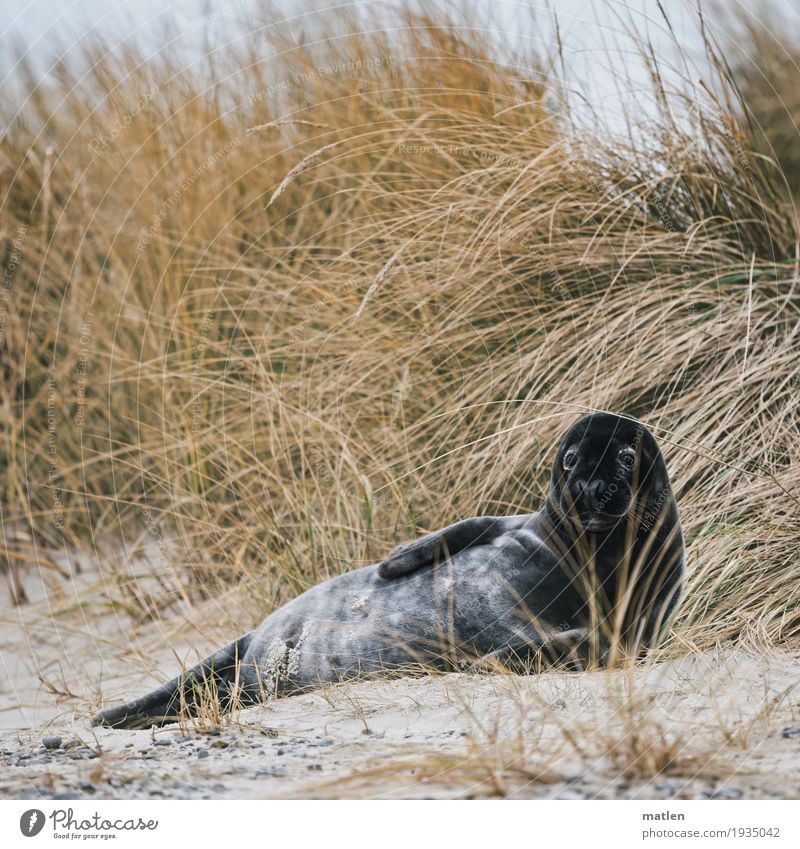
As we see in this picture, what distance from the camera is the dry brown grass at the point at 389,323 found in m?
3.96

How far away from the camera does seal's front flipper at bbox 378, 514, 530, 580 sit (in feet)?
10.7

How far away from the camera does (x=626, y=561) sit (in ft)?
10.2

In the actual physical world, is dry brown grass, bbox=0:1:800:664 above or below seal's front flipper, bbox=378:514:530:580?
above

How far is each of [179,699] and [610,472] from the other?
1588 millimetres

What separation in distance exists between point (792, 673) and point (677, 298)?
5.21 feet

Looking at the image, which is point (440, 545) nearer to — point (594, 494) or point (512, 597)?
point (512, 597)

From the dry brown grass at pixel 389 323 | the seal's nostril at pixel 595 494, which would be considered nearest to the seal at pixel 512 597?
the seal's nostril at pixel 595 494

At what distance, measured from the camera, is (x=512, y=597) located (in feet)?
10.4

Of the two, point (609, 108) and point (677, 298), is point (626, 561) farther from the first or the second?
point (609, 108)

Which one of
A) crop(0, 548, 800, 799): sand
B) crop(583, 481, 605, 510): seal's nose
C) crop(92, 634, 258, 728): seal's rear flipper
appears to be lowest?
crop(0, 548, 800, 799): sand

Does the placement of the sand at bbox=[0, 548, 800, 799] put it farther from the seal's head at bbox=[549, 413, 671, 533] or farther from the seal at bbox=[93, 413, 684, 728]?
the seal's head at bbox=[549, 413, 671, 533]

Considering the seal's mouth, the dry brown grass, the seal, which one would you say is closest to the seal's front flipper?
the seal

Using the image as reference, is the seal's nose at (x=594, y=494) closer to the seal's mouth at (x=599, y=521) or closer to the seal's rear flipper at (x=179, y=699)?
the seal's mouth at (x=599, y=521)

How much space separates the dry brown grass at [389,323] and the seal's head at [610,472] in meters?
0.48
